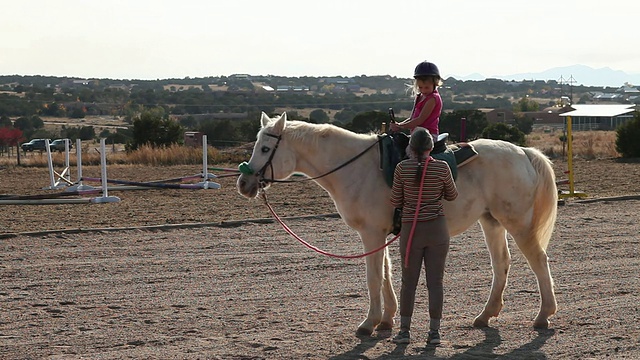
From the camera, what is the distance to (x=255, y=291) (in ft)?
31.9

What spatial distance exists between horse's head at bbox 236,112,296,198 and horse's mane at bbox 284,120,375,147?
0.09 m

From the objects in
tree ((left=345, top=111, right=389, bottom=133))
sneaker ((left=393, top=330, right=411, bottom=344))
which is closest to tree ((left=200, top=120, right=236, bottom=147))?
tree ((left=345, top=111, right=389, bottom=133))

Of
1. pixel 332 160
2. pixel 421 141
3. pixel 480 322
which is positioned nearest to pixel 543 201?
pixel 480 322

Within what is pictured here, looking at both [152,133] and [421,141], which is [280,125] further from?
[152,133]

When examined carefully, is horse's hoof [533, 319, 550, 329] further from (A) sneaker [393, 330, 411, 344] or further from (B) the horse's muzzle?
(B) the horse's muzzle

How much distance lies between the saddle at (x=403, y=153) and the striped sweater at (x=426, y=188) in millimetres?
469

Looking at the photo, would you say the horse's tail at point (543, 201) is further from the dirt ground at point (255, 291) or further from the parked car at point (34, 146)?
the parked car at point (34, 146)

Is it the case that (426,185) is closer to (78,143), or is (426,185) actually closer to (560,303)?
(560,303)

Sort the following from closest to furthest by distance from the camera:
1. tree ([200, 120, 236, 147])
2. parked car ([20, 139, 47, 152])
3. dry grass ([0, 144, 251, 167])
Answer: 1. dry grass ([0, 144, 251, 167])
2. tree ([200, 120, 236, 147])
3. parked car ([20, 139, 47, 152])

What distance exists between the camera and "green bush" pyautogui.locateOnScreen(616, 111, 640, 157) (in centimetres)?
3056

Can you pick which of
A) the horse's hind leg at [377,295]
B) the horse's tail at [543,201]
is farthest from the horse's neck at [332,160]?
the horse's tail at [543,201]

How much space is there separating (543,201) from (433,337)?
1.97 m

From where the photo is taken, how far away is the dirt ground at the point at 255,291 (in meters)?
7.41

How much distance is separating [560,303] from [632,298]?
30.0 inches
